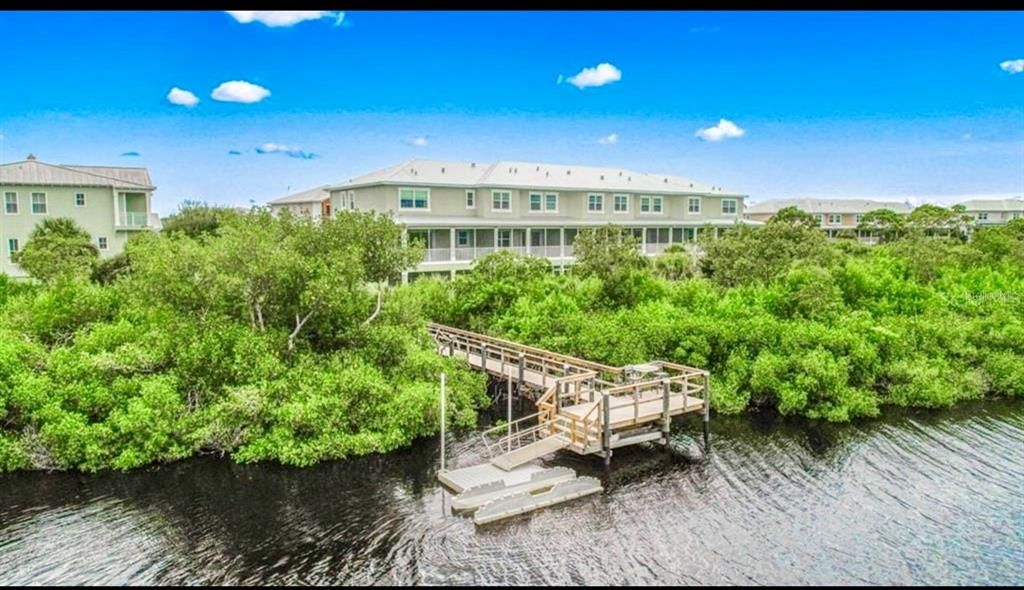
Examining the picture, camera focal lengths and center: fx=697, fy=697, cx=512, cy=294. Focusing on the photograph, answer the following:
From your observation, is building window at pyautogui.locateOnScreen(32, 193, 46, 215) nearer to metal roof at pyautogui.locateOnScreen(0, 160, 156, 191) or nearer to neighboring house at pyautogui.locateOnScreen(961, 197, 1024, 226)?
metal roof at pyautogui.locateOnScreen(0, 160, 156, 191)

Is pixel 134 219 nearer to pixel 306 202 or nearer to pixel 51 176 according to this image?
pixel 51 176

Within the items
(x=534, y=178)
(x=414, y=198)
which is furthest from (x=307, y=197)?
(x=534, y=178)

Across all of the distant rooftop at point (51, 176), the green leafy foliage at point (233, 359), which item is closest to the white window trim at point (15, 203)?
the distant rooftop at point (51, 176)

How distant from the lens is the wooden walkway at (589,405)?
52.0ft

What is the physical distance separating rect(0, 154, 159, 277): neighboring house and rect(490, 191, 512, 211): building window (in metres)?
19.3

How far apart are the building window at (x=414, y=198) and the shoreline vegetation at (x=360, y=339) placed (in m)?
9.90

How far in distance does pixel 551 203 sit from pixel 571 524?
3091 cm

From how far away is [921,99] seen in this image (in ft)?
90.5

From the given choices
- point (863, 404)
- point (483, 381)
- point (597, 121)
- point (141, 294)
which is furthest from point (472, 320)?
point (597, 121)

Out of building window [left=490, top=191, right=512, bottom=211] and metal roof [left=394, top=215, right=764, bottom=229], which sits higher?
building window [left=490, top=191, right=512, bottom=211]

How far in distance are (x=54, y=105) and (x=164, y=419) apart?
1497 centimetres

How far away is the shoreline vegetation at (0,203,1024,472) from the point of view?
1655 cm

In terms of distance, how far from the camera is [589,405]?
17.3 metres

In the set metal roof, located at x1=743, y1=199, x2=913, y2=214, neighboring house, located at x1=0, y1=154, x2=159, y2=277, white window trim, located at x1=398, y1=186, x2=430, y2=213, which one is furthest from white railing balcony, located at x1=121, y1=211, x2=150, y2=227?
metal roof, located at x1=743, y1=199, x2=913, y2=214
